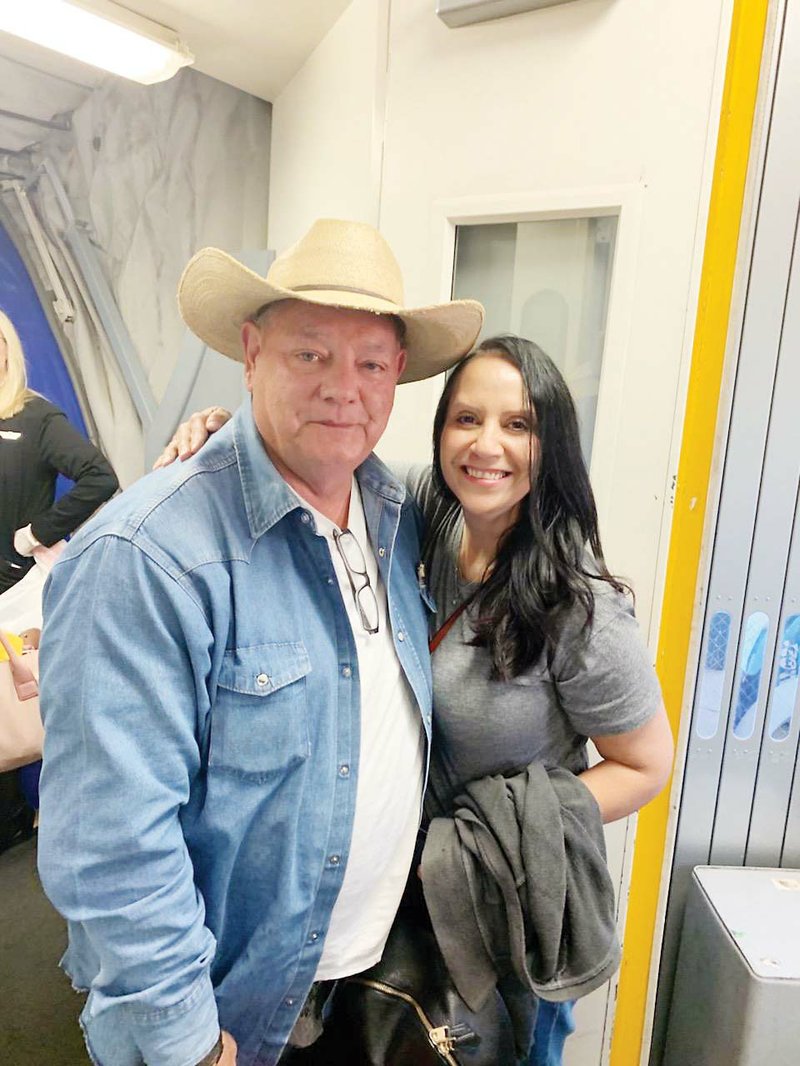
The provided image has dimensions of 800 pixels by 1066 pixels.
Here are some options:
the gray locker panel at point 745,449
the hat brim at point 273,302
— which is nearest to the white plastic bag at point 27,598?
the hat brim at point 273,302

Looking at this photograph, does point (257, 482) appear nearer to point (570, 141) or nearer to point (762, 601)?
point (570, 141)

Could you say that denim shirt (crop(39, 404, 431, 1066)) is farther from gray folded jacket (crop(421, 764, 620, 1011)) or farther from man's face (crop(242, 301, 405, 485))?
gray folded jacket (crop(421, 764, 620, 1011))

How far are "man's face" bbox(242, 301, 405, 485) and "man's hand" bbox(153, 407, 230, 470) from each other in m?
0.16

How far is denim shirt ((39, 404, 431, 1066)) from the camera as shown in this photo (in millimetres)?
868

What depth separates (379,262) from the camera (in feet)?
3.62

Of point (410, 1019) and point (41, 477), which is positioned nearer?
point (410, 1019)

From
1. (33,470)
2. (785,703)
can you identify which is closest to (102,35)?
(33,470)

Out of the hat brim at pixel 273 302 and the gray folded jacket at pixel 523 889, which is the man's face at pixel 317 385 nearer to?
the hat brim at pixel 273 302

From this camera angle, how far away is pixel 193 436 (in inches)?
47.6

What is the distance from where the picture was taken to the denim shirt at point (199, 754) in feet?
2.85

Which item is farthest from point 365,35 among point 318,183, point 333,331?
point 333,331

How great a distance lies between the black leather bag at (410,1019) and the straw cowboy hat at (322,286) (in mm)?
1062

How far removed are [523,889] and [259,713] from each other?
1.80ft

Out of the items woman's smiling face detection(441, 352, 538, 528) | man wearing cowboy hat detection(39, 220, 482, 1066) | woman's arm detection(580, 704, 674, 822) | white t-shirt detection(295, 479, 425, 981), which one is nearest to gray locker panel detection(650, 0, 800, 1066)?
woman's arm detection(580, 704, 674, 822)
